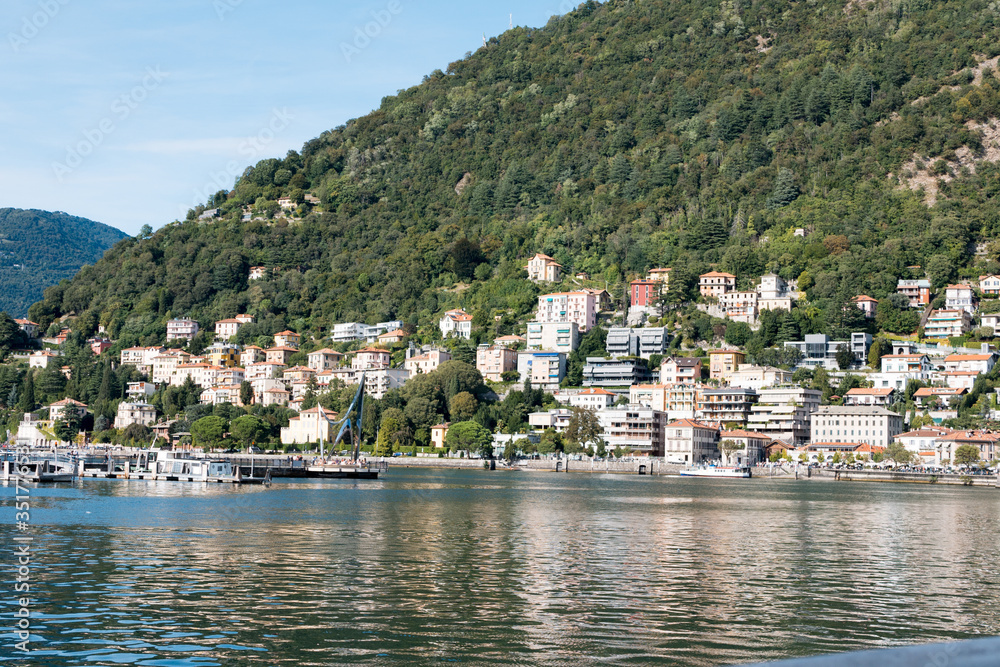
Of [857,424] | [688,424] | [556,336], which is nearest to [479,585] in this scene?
[688,424]

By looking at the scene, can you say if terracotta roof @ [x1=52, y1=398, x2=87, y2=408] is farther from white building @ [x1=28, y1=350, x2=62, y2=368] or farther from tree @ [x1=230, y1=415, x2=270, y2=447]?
tree @ [x1=230, y1=415, x2=270, y2=447]

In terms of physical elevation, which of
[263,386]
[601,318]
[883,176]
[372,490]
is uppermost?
[883,176]

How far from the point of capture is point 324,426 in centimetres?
10112

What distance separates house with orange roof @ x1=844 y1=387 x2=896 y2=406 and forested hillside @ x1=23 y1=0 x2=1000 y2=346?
9.89m

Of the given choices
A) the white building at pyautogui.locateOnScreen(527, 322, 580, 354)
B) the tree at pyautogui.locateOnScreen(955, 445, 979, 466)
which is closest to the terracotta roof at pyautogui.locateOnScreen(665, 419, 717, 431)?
the white building at pyautogui.locateOnScreen(527, 322, 580, 354)

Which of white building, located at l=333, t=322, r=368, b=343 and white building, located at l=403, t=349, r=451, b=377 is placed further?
white building, located at l=333, t=322, r=368, b=343

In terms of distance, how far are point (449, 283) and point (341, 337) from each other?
47.7 feet

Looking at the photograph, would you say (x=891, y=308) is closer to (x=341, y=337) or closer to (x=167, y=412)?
(x=341, y=337)

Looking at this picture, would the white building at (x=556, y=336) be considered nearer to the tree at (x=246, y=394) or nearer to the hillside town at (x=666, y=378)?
the hillside town at (x=666, y=378)

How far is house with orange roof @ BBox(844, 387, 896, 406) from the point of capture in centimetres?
9588

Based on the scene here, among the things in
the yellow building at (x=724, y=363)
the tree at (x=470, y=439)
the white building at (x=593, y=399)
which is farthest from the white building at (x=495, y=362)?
the yellow building at (x=724, y=363)

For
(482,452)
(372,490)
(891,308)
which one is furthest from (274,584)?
(891,308)

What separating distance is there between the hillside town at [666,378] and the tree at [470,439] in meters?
2.44

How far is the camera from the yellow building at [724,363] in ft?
349
